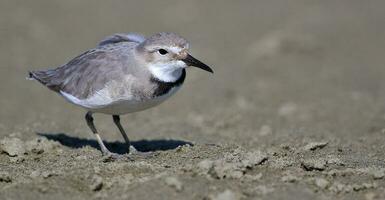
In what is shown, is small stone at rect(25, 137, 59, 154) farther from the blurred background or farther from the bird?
the blurred background

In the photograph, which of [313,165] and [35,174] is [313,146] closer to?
[313,165]

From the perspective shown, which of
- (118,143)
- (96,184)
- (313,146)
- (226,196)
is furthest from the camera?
(118,143)

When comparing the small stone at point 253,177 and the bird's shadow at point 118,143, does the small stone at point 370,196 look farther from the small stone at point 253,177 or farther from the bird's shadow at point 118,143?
the bird's shadow at point 118,143

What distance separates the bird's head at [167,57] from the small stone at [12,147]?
166 centimetres

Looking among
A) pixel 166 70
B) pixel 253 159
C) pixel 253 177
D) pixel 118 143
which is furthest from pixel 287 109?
pixel 253 177

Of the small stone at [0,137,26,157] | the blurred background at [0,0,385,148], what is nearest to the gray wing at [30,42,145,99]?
the small stone at [0,137,26,157]

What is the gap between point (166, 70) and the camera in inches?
297

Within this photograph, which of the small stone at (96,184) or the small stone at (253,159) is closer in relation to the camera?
the small stone at (96,184)

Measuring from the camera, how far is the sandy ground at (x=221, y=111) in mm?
6074

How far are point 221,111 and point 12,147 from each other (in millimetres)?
3998

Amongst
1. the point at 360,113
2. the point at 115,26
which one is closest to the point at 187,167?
the point at 360,113

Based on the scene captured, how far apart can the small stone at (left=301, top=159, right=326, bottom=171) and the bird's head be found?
164 centimetres

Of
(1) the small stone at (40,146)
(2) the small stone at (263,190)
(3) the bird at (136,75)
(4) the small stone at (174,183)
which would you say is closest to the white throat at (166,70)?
(3) the bird at (136,75)

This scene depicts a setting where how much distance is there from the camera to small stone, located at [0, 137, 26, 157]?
7.79 m
